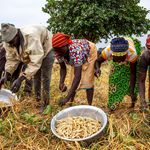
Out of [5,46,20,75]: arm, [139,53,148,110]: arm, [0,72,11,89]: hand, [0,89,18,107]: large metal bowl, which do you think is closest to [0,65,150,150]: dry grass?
[0,89,18,107]: large metal bowl

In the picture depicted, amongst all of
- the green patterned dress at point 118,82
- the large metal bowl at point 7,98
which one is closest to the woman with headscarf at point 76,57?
the green patterned dress at point 118,82

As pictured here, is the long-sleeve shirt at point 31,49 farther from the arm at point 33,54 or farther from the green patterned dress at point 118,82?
the green patterned dress at point 118,82

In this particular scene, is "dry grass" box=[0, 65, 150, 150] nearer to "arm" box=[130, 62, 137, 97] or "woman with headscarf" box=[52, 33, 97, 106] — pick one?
"woman with headscarf" box=[52, 33, 97, 106]

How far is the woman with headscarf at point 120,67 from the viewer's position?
14.8 feet

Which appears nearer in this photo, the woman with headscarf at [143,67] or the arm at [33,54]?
the woman with headscarf at [143,67]

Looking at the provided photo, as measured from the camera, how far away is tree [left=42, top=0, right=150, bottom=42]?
19.6 metres

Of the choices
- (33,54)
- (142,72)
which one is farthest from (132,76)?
(33,54)

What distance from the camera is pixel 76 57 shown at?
4527mm

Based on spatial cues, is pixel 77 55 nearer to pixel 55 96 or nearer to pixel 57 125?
pixel 57 125

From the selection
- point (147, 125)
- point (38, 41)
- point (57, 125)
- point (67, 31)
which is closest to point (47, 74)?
point (38, 41)

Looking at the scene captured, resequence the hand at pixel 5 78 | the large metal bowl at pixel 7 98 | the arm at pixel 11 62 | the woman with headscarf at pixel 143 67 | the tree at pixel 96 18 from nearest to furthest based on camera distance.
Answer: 1. the woman with headscarf at pixel 143 67
2. the large metal bowl at pixel 7 98
3. the hand at pixel 5 78
4. the arm at pixel 11 62
5. the tree at pixel 96 18

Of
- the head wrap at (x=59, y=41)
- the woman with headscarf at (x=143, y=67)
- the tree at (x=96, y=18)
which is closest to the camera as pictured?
the woman with headscarf at (x=143, y=67)

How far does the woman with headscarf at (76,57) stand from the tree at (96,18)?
46.4 feet

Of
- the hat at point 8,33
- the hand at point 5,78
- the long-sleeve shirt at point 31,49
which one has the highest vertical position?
the hat at point 8,33
